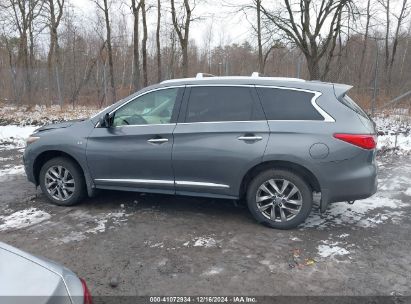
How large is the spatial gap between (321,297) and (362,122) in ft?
7.06

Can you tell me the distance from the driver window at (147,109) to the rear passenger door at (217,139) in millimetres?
252

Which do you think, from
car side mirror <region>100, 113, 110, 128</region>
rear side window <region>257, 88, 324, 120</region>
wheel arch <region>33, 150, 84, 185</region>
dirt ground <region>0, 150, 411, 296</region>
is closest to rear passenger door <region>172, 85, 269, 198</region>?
rear side window <region>257, 88, 324, 120</region>

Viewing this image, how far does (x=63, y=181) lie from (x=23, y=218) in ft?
2.32

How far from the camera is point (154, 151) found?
15.4 feet

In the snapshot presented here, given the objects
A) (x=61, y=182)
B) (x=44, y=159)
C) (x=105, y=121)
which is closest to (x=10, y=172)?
(x=44, y=159)

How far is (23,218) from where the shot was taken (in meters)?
4.82

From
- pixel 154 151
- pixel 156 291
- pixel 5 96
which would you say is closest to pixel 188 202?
pixel 154 151

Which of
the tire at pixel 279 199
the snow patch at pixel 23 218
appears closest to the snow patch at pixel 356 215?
the tire at pixel 279 199

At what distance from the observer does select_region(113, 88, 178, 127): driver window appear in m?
4.79

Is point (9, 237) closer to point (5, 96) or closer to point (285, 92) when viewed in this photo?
point (285, 92)

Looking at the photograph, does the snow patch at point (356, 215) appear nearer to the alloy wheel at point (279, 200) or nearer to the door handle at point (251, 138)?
the alloy wheel at point (279, 200)

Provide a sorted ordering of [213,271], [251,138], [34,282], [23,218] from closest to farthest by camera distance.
A: [34,282], [213,271], [251,138], [23,218]

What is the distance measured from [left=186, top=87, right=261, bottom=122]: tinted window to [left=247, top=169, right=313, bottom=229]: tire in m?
0.79

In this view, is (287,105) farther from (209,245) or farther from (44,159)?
(44,159)
